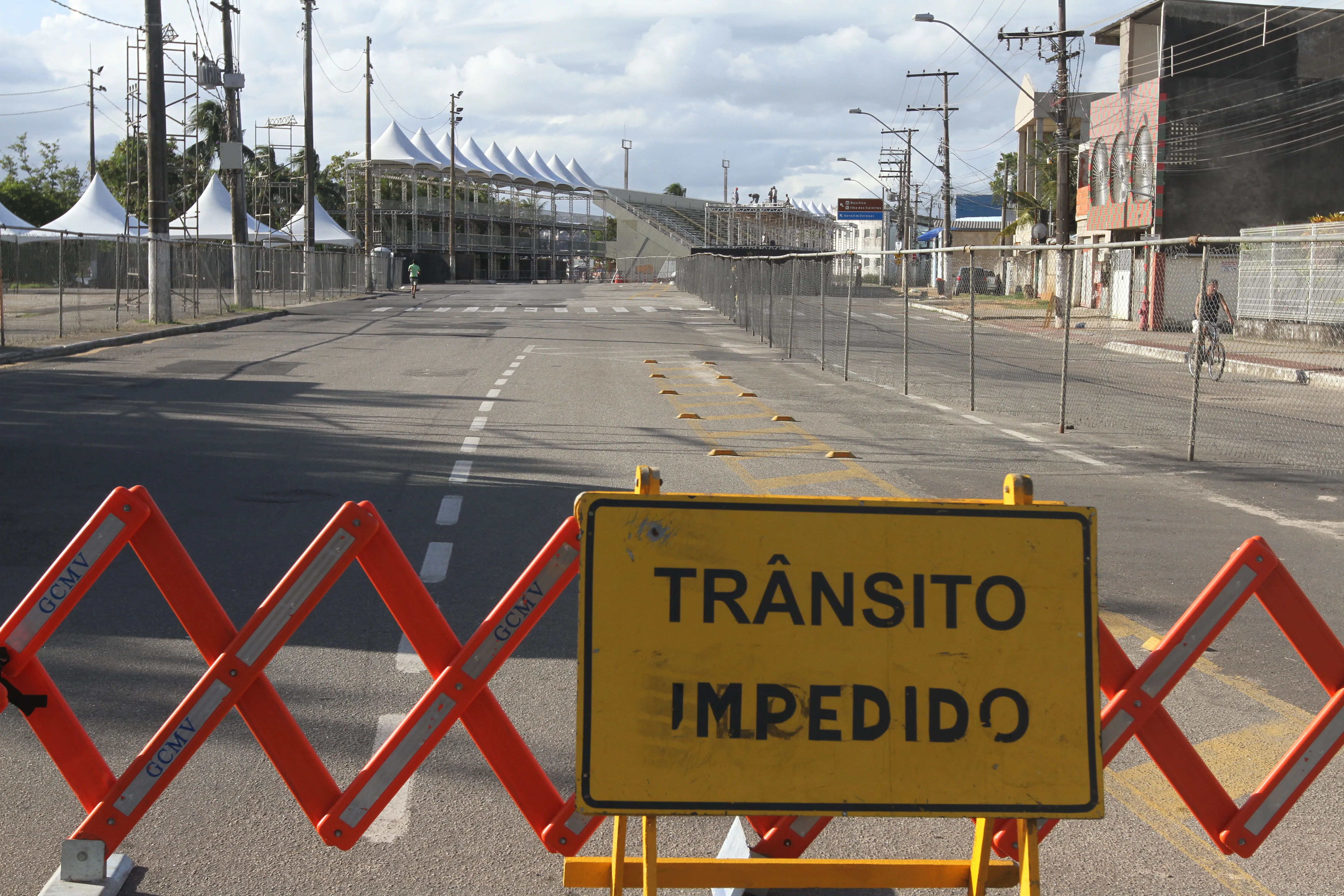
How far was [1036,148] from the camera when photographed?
69.1 metres

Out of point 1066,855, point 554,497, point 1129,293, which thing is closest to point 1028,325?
point 1129,293

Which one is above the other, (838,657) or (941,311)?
(941,311)

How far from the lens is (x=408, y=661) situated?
217 inches

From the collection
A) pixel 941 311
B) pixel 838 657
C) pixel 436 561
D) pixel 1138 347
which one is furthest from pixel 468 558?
pixel 941 311

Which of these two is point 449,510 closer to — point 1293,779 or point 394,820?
point 394,820

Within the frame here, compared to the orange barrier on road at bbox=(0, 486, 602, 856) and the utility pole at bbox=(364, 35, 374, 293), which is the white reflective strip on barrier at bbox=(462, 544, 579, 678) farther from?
the utility pole at bbox=(364, 35, 374, 293)

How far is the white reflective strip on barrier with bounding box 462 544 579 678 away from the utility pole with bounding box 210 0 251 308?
117ft

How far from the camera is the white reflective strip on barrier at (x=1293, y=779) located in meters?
3.48

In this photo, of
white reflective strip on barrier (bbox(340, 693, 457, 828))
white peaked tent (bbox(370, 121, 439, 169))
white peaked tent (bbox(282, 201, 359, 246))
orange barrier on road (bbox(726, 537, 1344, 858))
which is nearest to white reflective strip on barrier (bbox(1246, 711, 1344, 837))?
orange barrier on road (bbox(726, 537, 1344, 858))

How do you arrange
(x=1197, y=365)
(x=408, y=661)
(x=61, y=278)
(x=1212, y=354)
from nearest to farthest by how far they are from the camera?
(x=408, y=661) → (x=1197, y=365) → (x=1212, y=354) → (x=61, y=278)

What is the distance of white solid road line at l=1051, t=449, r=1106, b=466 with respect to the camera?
11.6 m

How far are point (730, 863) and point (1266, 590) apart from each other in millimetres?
1643

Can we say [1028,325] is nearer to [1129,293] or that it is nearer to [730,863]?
[1129,293]

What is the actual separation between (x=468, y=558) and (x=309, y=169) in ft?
150
